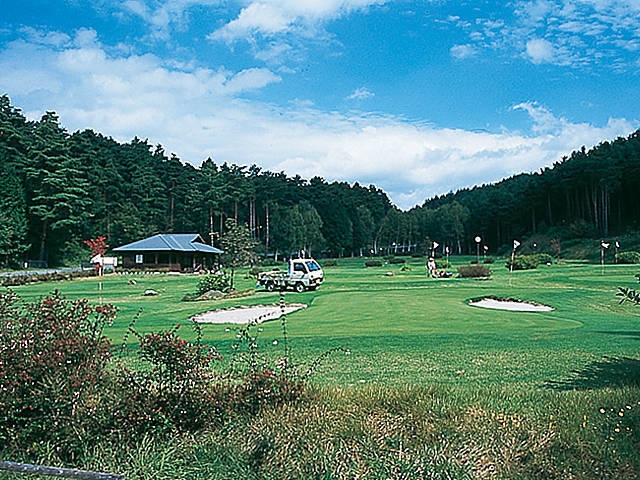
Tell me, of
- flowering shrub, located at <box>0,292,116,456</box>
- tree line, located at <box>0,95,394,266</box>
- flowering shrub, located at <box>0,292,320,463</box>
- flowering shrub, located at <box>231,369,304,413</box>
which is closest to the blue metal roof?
tree line, located at <box>0,95,394,266</box>

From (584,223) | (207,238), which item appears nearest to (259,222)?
(207,238)

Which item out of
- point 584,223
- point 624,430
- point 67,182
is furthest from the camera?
point 584,223

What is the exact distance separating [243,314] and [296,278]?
1009cm

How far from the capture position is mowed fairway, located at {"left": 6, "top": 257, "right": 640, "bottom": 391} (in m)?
9.01

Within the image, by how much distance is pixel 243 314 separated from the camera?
20.4 m

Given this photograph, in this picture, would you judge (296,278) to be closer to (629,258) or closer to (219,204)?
(629,258)

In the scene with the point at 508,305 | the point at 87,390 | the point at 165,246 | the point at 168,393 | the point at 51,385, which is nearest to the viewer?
the point at 51,385

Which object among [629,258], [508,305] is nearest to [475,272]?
[508,305]

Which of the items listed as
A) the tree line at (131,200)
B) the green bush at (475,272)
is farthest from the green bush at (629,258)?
the tree line at (131,200)

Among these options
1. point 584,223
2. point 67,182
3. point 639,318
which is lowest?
point 639,318

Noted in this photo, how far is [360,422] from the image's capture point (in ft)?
20.2

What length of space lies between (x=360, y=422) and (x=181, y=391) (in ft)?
6.08

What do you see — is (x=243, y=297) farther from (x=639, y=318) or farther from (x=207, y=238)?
(x=207, y=238)

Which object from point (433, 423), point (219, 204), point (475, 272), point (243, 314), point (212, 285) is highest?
point (219, 204)
